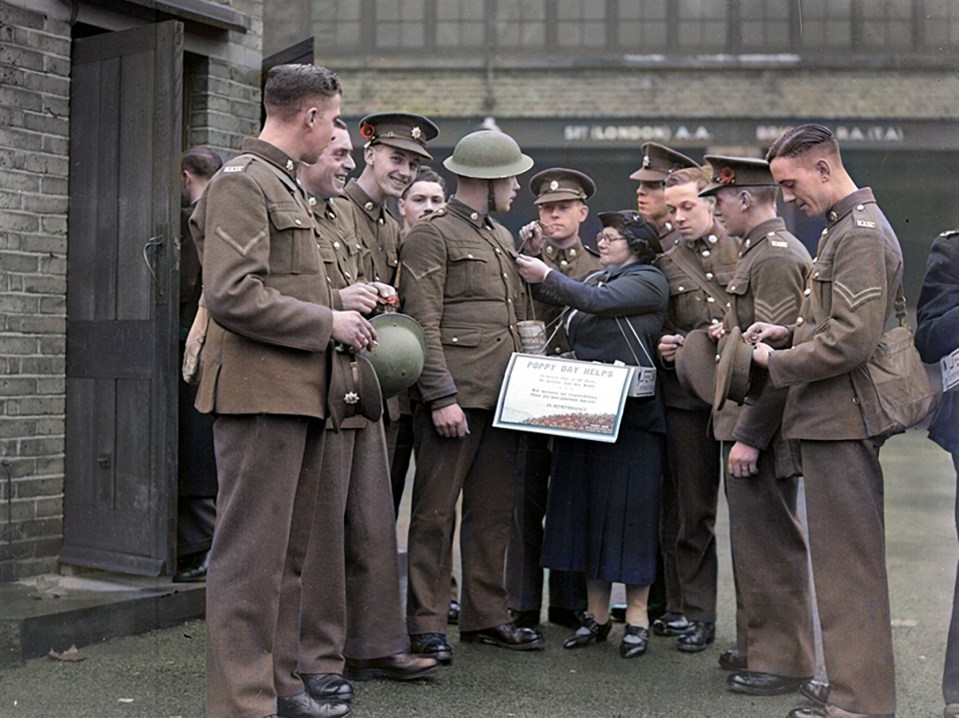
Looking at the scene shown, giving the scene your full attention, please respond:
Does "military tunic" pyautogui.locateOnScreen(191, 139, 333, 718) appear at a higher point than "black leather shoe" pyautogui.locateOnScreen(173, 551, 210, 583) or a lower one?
higher

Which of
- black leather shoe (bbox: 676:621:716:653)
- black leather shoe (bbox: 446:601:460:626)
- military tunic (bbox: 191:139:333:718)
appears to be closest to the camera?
military tunic (bbox: 191:139:333:718)

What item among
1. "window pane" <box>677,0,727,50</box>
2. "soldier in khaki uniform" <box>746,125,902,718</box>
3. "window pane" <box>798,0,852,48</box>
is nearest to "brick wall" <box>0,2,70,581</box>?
"soldier in khaki uniform" <box>746,125,902,718</box>

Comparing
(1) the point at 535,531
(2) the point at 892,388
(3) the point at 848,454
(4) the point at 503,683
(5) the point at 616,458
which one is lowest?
(4) the point at 503,683

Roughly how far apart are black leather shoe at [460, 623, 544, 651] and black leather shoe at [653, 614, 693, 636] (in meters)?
0.61

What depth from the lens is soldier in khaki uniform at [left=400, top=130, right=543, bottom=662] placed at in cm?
524

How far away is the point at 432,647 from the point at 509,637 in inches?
16.3

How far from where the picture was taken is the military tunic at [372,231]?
5145mm

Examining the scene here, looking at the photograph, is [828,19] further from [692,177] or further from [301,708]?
[301,708]

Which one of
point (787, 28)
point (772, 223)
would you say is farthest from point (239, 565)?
point (787, 28)

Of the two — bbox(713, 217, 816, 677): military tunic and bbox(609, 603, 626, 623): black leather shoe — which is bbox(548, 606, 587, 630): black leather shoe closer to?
bbox(609, 603, 626, 623): black leather shoe

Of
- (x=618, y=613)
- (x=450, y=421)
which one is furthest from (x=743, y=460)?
(x=618, y=613)

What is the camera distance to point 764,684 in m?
4.83

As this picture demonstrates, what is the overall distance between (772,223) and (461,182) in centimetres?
132

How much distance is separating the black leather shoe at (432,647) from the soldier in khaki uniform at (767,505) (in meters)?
1.15
